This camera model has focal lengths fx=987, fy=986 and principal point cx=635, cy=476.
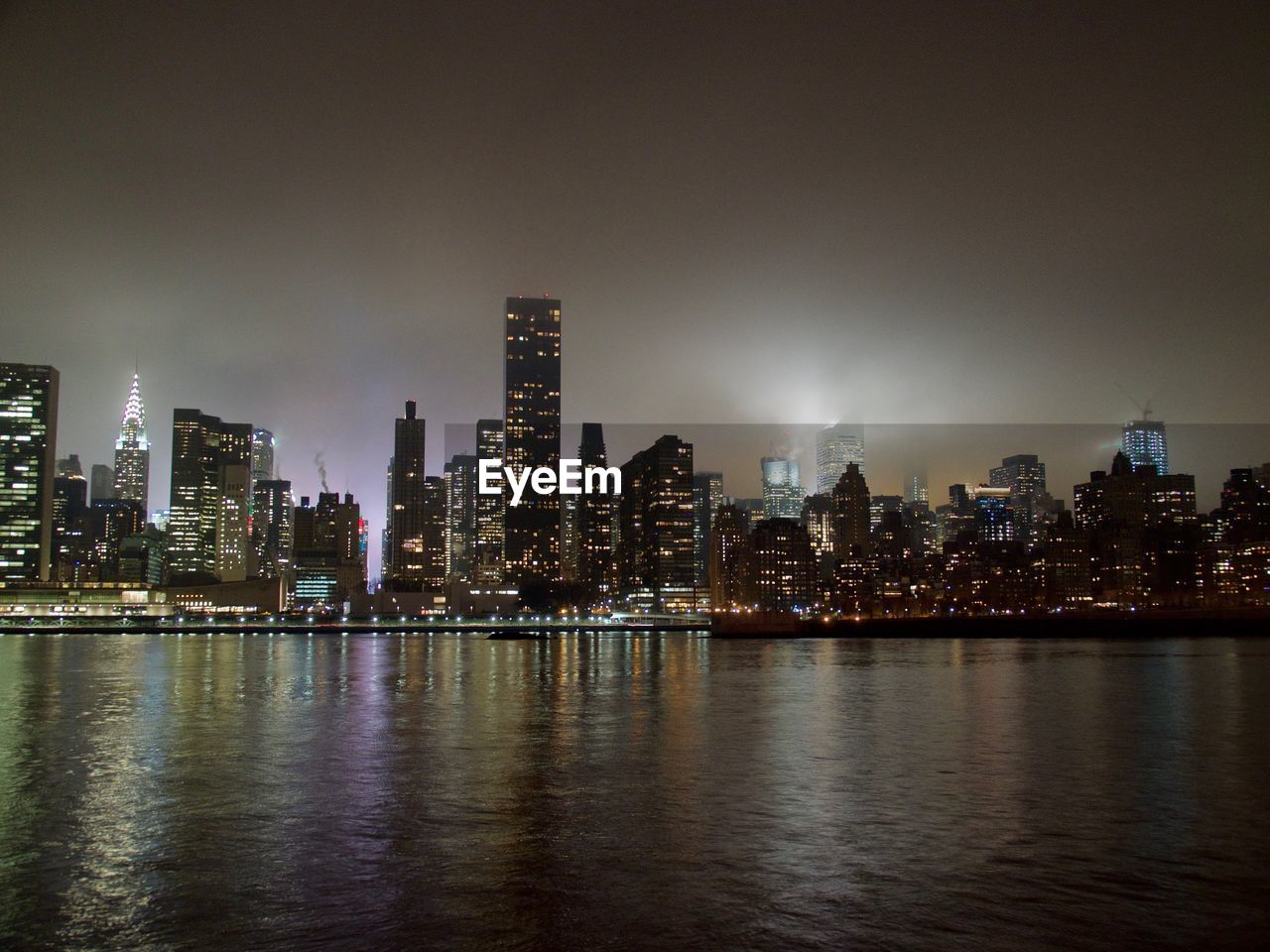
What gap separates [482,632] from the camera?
18738 centimetres

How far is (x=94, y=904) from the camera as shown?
14523mm

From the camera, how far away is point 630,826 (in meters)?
19.8

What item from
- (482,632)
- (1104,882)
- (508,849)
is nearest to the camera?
(1104,882)

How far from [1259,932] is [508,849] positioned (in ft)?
38.1

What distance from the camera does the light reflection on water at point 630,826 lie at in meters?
13.8

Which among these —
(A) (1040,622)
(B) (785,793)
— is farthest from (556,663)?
(A) (1040,622)

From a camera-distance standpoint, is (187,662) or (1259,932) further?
(187,662)

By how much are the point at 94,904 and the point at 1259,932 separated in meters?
16.6

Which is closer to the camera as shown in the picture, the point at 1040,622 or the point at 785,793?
the point at 785,793

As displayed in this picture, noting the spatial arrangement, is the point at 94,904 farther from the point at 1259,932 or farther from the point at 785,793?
the point at 1259,932

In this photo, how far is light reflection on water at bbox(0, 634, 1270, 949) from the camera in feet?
45.2

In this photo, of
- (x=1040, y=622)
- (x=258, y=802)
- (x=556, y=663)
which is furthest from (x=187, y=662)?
(x=1040, y=622)

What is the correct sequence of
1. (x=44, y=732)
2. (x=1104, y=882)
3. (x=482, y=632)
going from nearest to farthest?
(x=1104, y=882) → (x=44, y=732) → (x=482, y=632)

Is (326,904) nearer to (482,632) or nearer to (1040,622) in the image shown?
(482,632)
